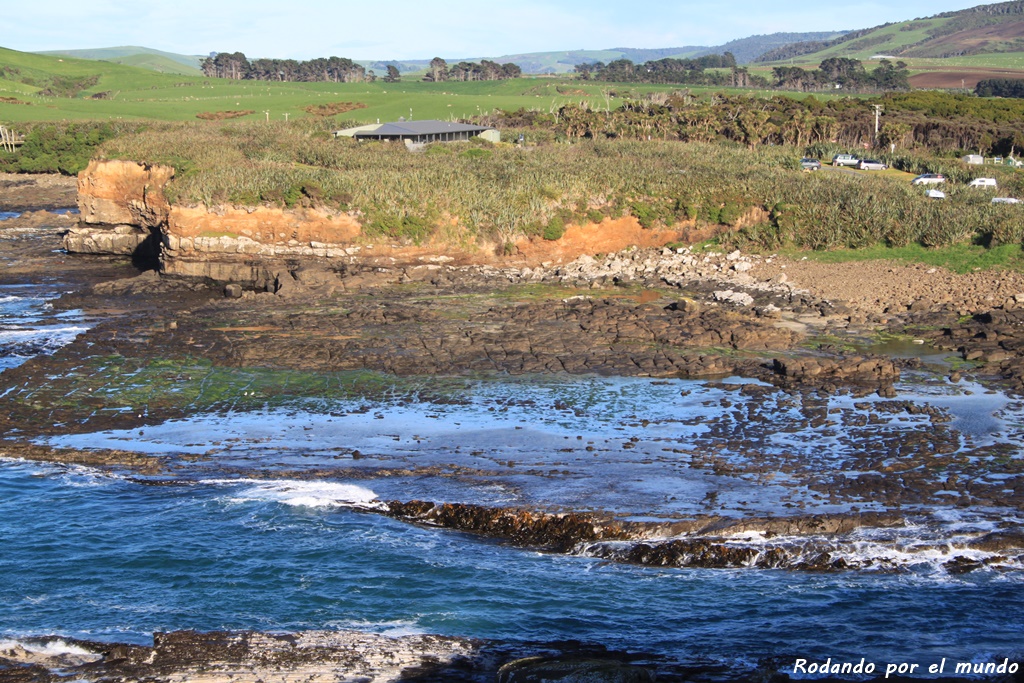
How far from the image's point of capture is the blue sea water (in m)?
11.9

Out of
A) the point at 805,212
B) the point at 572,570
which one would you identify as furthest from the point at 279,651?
the point at 805,212

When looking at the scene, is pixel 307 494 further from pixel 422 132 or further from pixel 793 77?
pixel 793 77

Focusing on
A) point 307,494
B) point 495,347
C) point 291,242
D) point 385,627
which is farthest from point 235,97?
point 385,627

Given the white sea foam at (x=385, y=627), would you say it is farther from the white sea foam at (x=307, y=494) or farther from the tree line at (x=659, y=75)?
the tree line at (x=659, y=75)

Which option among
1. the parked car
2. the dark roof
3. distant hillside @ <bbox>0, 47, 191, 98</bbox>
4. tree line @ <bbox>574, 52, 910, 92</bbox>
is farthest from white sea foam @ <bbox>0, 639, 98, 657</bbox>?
tree line @ <bbox>574, 52, 910, 92</bbox>

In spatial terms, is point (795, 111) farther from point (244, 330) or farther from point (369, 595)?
point (369, 595)

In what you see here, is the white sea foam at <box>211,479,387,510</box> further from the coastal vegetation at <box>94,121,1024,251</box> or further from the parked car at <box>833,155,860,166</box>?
the parked car at <box>833,155,860,166</box>

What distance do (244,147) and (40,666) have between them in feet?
137

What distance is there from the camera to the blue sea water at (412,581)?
38.9 feet

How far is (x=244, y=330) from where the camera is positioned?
2703cm

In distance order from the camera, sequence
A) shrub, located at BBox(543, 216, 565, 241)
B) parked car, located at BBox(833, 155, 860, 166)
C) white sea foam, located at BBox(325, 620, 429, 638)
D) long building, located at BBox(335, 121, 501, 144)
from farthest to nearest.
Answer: long building, located at BBox(335, 121, 501, 144) → parked car, located at BBox(833, 155, 860, 166) → shrub, located at BBox(543, 216, 565, 241) → white sea foam, located at BBox(325, 620, 429, 638)

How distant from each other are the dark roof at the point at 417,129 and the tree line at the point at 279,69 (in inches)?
4348

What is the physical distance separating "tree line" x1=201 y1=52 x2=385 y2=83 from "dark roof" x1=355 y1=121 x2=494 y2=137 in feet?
362

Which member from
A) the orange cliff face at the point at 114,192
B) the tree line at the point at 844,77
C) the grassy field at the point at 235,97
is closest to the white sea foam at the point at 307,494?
the orange cliff face at the point at 114,192
